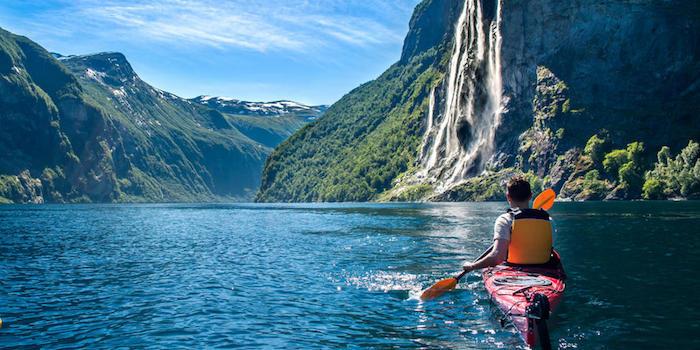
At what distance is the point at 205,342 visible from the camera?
48.8ft

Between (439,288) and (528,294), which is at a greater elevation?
(528,294)

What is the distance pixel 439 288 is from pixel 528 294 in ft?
16.8

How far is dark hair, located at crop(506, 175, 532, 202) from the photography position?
15.3 metres

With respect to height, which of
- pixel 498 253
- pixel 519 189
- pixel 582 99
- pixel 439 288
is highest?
pixel 582 99

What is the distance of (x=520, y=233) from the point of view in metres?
16.5

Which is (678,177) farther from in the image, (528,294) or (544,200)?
(528,294)

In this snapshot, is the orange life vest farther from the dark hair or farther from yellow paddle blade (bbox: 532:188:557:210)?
yellow paddle blade (bbox: 532:188:557:210)

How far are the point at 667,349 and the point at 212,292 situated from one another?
1627cm

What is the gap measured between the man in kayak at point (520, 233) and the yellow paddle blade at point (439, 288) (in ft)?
7.50

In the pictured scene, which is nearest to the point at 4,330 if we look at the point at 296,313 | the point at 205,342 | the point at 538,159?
the point at 205,342

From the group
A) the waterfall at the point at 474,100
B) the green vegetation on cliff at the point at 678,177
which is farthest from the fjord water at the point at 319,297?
the waterfall at the point at 474,100

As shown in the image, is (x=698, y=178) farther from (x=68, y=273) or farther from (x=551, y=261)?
(x=68, y=273)

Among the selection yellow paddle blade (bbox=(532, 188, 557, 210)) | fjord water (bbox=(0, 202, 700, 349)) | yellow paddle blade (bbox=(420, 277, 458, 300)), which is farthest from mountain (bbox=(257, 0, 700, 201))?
yellow paddle blade (bbox=(420, 277, 458, 300))

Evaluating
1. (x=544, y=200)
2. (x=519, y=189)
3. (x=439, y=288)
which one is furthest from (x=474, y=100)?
(x=519, y=189)
